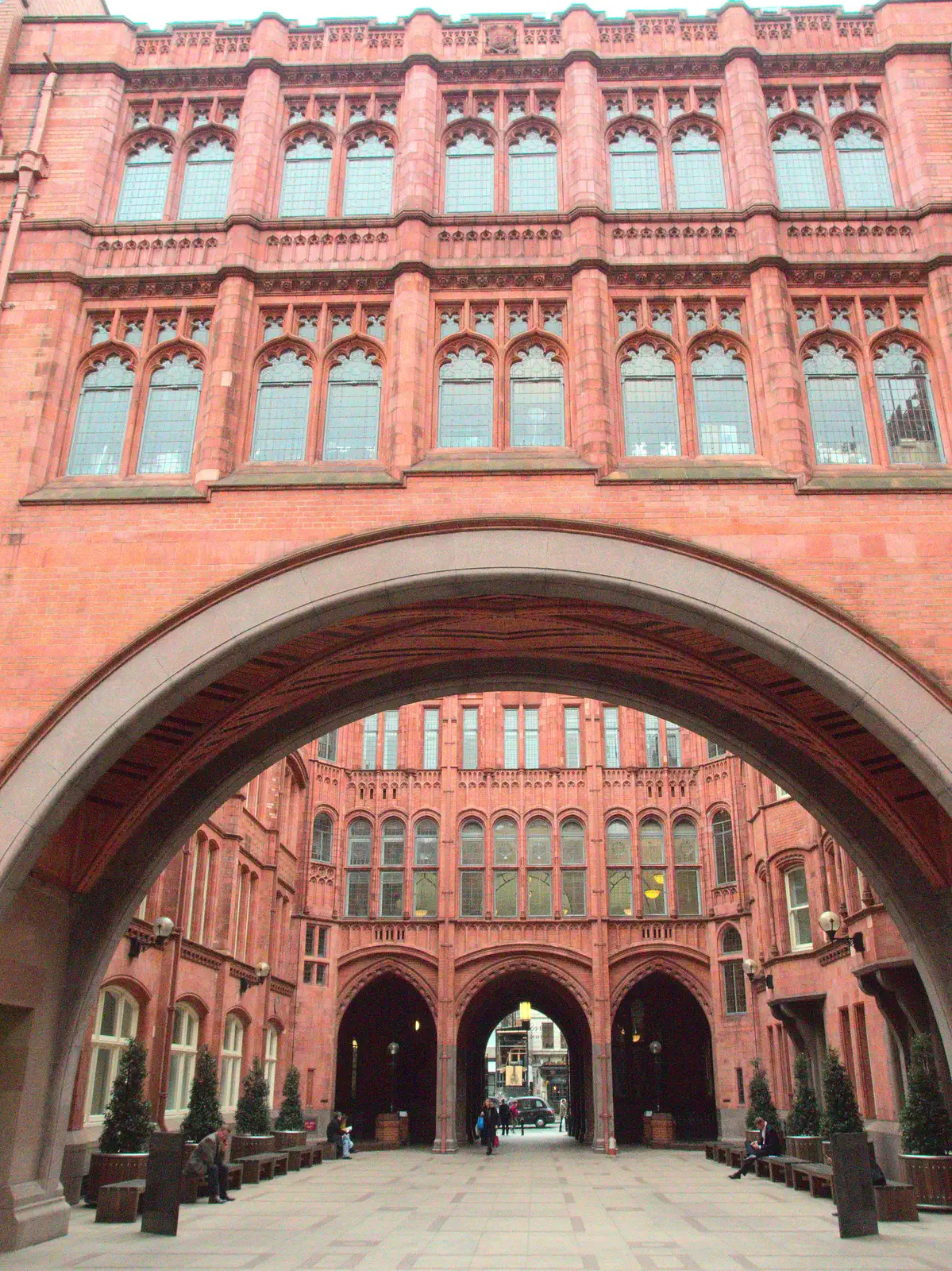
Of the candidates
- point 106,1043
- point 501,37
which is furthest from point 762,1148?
point 501,37

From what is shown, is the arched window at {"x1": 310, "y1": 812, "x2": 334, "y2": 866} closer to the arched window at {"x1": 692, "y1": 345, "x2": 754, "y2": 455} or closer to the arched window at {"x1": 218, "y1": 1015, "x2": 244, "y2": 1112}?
the arched window at {"x1": 218, "y1": 1015, "x2": 244, "y2": 1112}

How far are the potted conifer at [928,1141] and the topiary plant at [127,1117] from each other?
1147 centimetres

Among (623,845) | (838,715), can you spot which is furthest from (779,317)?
(623,845)

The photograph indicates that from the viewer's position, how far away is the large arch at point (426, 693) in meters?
12.5

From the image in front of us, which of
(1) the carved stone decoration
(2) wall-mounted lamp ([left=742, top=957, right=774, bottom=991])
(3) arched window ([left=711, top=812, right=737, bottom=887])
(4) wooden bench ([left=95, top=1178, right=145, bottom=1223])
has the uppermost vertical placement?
(1) the carved stone decoration

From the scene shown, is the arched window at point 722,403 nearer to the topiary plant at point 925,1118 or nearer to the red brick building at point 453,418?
the red brick building at point 453,418

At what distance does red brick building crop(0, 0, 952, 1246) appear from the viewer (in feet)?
42.9

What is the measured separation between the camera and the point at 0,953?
13133 millimetres

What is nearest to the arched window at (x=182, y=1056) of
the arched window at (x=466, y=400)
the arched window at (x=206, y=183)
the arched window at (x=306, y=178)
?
the arched window at (x=466, y=400)

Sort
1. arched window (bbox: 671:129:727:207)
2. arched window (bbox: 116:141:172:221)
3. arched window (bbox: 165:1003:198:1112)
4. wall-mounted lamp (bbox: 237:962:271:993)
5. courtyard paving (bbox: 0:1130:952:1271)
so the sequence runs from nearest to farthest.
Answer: courtyard paving (bbox: 0:1130:952:1271) < arched window (bbox: 671:129:727:207) < arched window (bbox: 116:141:172:221) < arched window (bbox: 165:1003:198:1112) < wall-mounted lamp (bbox: 237:962:271:993)

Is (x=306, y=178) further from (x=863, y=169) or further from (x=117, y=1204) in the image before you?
(x=117, y=1204)

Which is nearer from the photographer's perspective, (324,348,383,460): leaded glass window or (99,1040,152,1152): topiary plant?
(324,348,383,460): leaded glass window

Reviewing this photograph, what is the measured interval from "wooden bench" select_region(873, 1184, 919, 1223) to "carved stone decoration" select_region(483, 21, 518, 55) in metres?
17.4

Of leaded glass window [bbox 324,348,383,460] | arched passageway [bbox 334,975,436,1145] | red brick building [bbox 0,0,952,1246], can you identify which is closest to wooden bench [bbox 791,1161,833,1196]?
red brick building [bbox 0,0,952,1246]
